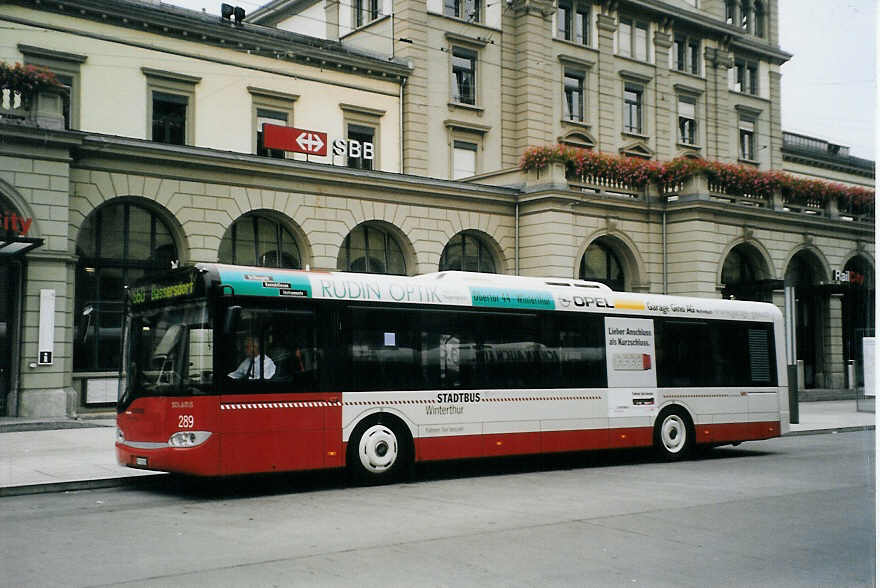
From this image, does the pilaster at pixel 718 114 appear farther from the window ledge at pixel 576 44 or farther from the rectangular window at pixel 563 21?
the rectangular window at pixel 563 21

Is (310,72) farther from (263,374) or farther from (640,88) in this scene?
(263,374)

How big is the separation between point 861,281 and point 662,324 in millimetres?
11196

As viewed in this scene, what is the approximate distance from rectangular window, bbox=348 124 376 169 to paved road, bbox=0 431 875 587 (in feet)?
59.2

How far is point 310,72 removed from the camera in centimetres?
3059

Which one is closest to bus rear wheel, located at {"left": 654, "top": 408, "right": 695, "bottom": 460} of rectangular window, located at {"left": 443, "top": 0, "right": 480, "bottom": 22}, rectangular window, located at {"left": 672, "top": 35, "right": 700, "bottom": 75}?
rectangular window, located at {"left": 443, "top": 0, "right": 480, "bottom": 22}

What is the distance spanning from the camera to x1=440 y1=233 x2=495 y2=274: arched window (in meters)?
30.2

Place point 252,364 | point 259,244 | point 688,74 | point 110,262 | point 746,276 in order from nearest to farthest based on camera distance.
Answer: point 252,364 → point 110,262 → point 259,244 → point 746,276 → point 688,74

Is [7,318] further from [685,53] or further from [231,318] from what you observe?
[685,53]

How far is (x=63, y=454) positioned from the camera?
1581cm

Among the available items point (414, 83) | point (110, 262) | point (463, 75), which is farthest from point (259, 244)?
point (463, 75)

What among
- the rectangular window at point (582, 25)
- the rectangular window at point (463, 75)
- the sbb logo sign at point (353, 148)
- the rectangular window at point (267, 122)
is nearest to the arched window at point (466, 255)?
the sbb logo sign at point (353, 148)

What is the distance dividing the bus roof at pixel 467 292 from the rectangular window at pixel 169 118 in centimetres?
1576

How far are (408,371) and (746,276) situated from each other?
25023 mm

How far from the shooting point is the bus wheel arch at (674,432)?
1659 cm
